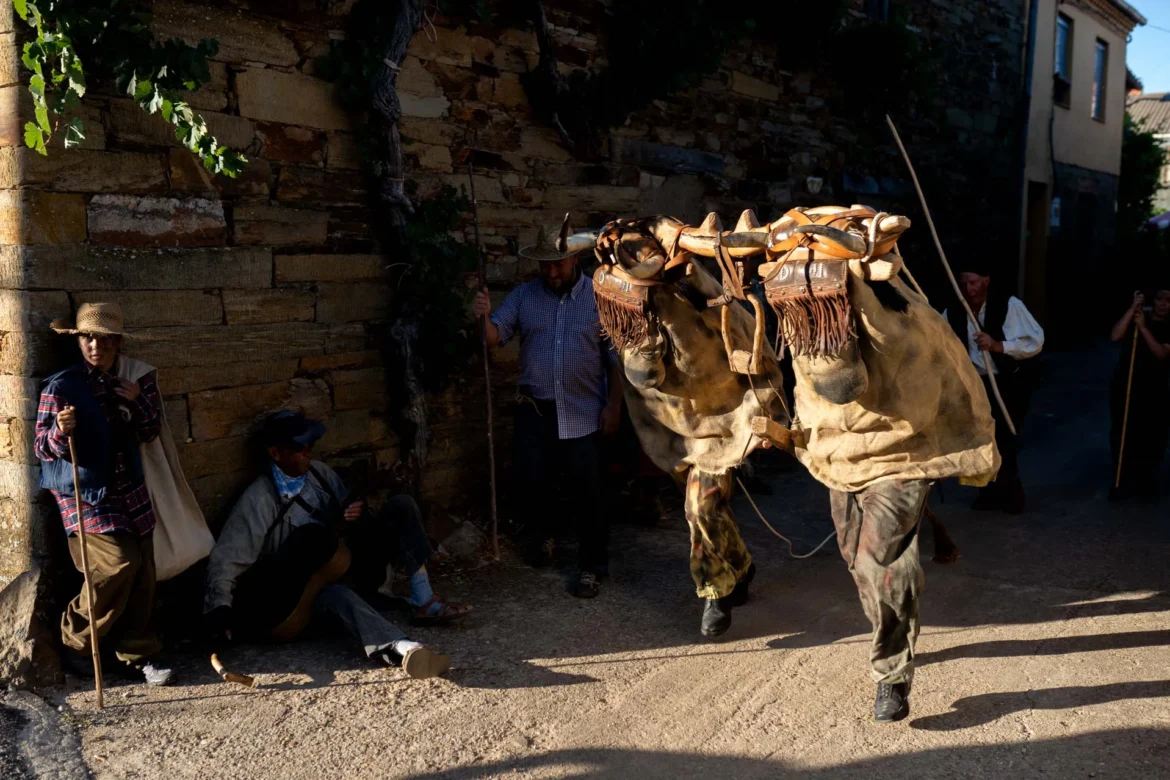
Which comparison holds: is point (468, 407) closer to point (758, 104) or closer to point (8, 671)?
point (8, 671)

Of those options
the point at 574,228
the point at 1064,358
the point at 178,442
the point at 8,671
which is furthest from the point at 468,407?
the point at 1064,358

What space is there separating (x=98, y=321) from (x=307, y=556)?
1338mm

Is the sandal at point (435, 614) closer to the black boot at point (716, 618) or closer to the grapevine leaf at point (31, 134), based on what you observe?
the black boot at point (716, 618)

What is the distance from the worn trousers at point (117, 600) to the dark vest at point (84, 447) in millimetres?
214

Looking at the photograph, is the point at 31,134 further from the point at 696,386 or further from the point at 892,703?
the point at 892,703

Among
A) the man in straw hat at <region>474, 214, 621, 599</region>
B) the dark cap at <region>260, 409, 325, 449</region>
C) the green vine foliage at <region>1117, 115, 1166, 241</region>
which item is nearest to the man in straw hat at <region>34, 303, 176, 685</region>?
the dark cap at <region>260, 409, 325, 449</region>

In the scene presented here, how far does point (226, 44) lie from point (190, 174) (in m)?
0.68

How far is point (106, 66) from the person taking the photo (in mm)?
4352

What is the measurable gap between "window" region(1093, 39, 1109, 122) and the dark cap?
16.9 m

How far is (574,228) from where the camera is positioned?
282 inches

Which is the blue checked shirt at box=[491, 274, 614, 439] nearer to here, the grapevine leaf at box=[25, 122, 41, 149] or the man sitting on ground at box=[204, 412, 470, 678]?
the man sitting on ground at box=[204, 412, 470, 678]

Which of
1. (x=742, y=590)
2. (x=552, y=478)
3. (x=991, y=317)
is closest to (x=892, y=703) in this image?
(x=742, y=590)

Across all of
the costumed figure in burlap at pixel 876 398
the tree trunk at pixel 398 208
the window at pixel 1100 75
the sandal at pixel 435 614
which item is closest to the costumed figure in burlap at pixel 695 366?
the costumed figure in burlap at pixel 876 398

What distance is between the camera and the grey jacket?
4598 millimetres
